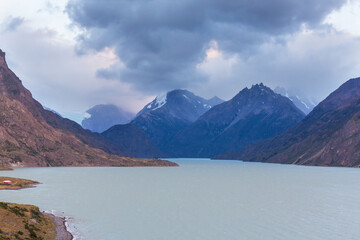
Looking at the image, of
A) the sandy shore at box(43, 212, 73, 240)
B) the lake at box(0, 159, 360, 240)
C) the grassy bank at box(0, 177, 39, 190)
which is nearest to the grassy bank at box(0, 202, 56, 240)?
the sandy shore at box(43, 212, 73, 240)

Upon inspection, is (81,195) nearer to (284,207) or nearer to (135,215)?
(135,215)


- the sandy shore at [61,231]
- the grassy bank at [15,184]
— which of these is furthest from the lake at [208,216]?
the grassy bank at [15,184]

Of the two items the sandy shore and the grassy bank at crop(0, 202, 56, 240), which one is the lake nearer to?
the sandy shore

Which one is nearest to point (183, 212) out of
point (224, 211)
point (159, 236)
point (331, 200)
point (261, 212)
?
point (224, 211)

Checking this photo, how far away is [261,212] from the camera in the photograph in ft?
308

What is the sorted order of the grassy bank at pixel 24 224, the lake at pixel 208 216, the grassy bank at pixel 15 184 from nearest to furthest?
the grassy bank at pixel 24 224, the lake at pixel 208 216, the grassy bank at pixel 15 184

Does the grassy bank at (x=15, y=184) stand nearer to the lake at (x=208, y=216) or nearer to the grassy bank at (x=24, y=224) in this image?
the lake at (x=208, y=216)

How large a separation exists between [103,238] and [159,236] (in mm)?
9805

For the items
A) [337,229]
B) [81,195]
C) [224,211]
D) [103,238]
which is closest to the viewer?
[103,238]

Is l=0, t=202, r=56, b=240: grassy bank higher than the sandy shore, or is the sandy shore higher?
l=0, t=202, r=56, b=240: grassy bank

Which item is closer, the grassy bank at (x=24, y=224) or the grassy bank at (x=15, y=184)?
the grassy bank at (x=24, y=224)

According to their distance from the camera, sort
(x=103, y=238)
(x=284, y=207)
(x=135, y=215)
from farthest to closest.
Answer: (x=284, y=207), (x=135, y=215), (x=103, y=238)

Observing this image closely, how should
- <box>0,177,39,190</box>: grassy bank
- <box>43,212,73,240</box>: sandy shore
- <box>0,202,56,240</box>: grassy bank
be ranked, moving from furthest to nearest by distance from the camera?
<box>0,177,39,190</box>: grassy bank
<box>43,212,73,240</box>: sandy shore
<box>0,202,56,240</box>: grassy bank

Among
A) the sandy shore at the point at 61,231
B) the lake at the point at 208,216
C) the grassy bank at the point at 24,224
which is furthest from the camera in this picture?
the lake at the point at 208,216
